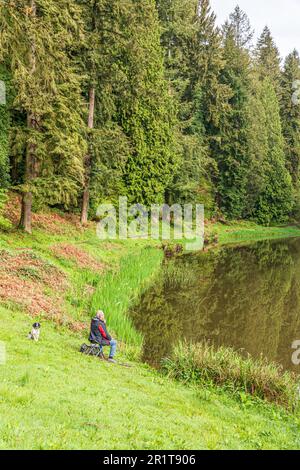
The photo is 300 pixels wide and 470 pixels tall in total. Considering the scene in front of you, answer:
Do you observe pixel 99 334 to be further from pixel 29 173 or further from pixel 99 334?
pixel 29 173

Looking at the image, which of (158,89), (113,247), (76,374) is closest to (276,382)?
(76,374)

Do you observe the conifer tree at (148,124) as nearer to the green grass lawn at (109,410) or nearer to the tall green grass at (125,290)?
the tall green grass at (125,290)

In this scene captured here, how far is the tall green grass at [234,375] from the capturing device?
1188 cm

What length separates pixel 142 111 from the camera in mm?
41844

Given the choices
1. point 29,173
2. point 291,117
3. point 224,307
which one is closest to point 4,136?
point 29,173

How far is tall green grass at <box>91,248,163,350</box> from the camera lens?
1628cm

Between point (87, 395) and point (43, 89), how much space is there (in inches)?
829

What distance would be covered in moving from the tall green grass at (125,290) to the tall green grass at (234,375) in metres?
2.30

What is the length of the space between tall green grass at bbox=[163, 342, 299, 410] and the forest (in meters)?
12.7

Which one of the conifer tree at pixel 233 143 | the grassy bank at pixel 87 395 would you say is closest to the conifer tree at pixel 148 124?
the conifer tree at pixel 233 143

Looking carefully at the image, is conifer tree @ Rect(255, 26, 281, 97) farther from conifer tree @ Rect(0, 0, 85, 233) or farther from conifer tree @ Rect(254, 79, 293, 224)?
conifer tree @ Rect(0, 0, 85, 233)
